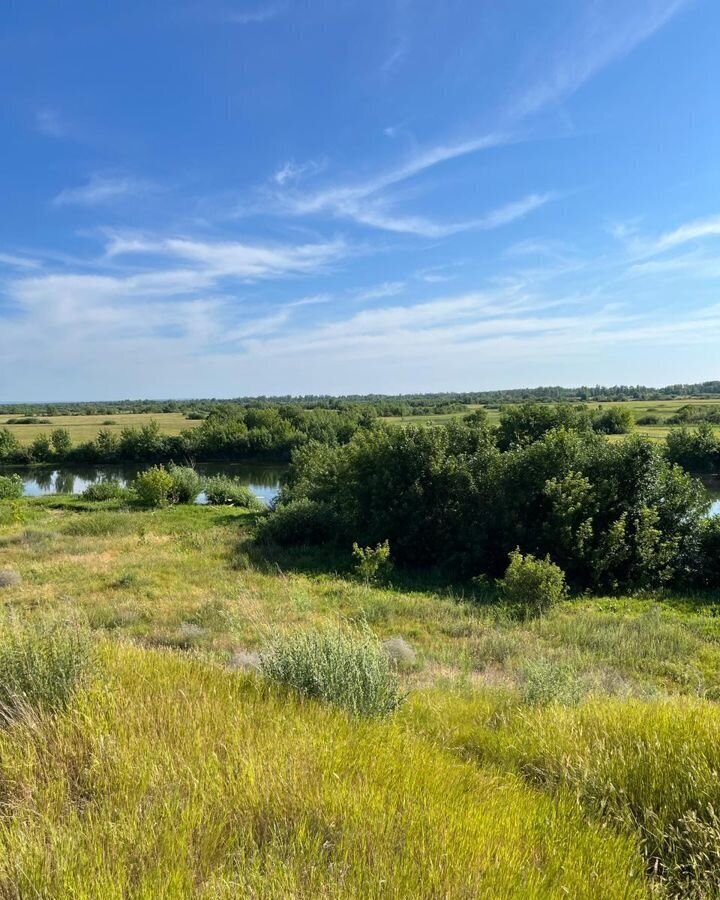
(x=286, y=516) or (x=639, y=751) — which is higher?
(x=639, y=751)

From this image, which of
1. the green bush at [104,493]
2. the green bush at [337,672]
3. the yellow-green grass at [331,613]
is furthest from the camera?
the green bush at [104,493]

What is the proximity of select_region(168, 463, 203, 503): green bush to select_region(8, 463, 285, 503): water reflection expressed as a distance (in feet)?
42.3

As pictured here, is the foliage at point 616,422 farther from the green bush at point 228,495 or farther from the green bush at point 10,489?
the green bush at point 10,489

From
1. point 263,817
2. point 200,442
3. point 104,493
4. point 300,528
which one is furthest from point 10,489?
point 263,817

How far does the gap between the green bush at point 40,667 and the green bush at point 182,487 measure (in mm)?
27374

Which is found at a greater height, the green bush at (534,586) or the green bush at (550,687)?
the green bush at (550,687)

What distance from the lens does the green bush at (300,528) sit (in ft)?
62.6

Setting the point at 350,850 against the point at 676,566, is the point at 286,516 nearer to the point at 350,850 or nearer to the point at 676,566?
the point at 676,566

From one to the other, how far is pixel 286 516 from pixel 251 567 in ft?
12.6

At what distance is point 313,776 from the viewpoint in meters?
2.48

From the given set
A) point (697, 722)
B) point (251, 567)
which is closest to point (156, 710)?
point (697, 722)

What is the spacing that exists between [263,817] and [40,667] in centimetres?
180

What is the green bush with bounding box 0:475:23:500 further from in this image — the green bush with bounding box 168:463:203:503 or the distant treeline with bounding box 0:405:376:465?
the distant treeline with bounding box 0:405:376:465

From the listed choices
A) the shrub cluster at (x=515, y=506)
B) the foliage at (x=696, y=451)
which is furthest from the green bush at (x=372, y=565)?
the foliage at (x=696, y=451)
